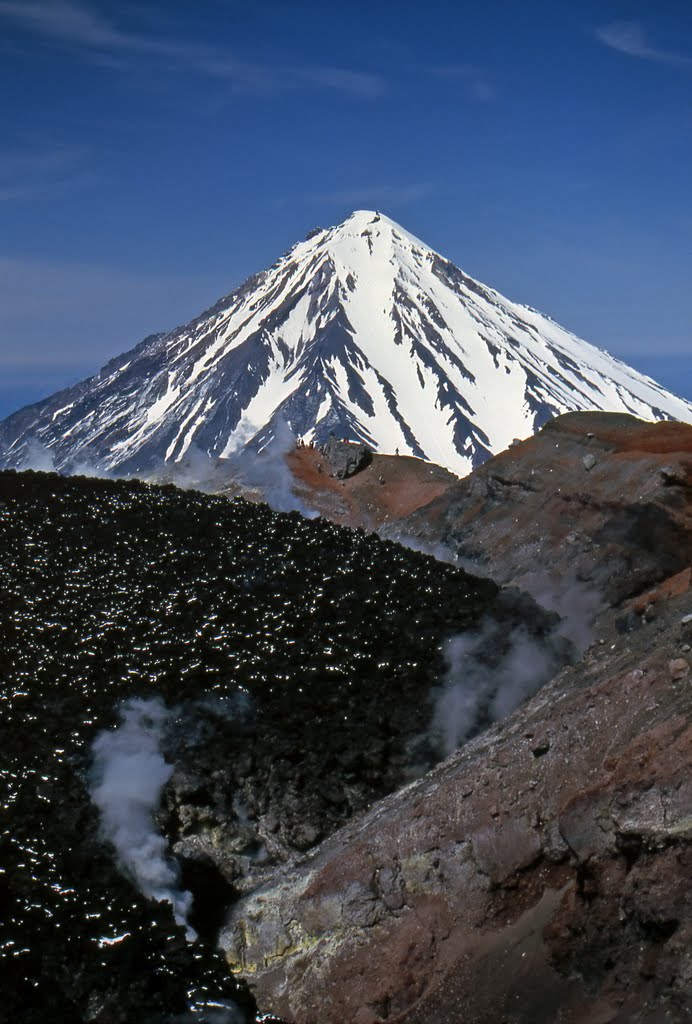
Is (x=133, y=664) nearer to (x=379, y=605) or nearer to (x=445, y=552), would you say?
(x=379, y=605)

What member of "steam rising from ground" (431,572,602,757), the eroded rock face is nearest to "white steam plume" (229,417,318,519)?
"steam rising from ground" (431,572,602,757)

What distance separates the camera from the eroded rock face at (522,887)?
1257 cm

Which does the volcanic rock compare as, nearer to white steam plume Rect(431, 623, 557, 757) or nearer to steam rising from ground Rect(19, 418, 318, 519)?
steam rising from ground Rect(19, 418, 318, 519)

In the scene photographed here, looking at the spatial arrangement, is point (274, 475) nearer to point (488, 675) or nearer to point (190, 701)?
point (488, 675)

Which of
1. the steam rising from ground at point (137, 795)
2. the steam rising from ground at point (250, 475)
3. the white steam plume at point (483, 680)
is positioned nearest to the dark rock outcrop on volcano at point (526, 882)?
the steam rising from ground at point (137, 795)

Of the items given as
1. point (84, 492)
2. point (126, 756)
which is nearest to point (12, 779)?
point (126, 756)

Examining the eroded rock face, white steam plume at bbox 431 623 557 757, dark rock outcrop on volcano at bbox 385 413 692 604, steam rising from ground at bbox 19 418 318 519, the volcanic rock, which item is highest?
steam rising from ground at bbox 19 418 318 519

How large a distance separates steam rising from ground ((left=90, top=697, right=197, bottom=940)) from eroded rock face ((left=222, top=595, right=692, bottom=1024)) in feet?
5.06

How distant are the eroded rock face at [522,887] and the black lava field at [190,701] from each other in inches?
50.3

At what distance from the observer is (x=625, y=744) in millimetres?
14781

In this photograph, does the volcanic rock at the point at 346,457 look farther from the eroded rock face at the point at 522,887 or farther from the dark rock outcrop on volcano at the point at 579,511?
the eroded rock face at the point at 522,887

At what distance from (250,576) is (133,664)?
3.96m

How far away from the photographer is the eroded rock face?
12570 mm

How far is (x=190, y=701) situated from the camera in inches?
817
